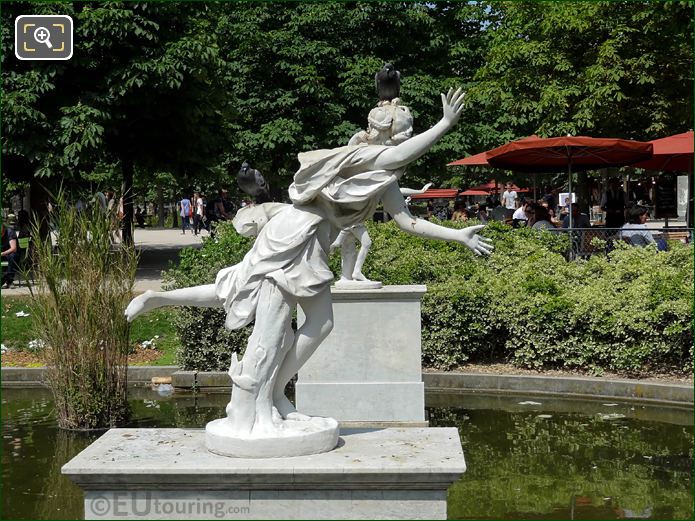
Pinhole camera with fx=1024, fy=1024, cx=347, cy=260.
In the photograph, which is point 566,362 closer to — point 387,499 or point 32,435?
point 32,435

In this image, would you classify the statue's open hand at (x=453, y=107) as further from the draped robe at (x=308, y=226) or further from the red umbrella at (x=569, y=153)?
the red umbrella at (x=569, y=153)

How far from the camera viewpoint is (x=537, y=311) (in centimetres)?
1195

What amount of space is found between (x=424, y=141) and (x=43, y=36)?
672 inches

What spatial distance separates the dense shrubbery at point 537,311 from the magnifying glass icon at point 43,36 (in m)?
8.83

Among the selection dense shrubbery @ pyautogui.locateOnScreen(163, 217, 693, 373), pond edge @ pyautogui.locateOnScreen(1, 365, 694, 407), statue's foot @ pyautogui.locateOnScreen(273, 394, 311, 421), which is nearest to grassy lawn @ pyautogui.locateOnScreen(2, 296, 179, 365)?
pond edge @ pyautogui.locateOnScreen(1, 365, 694, 407)

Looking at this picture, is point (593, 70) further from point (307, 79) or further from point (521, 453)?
point (521, 453)

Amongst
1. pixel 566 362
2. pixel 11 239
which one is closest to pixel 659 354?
pixel 566 362

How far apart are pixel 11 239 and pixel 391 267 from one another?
8782 millimetres

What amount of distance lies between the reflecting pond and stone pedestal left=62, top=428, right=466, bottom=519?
1607 millimetres

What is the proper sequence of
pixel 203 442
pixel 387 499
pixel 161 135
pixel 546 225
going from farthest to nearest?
pixel 161 135 < pixel 546 225 < pixel 203 442 < pixel 387 499

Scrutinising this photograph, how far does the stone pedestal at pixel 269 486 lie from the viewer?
17.6 feet

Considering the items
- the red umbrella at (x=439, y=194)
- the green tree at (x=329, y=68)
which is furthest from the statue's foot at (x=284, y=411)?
the red umbrella at (x=439, y=194)

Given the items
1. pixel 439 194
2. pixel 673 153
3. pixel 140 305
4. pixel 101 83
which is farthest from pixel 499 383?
pixel 439 194

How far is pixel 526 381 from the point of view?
1139 centimetres
